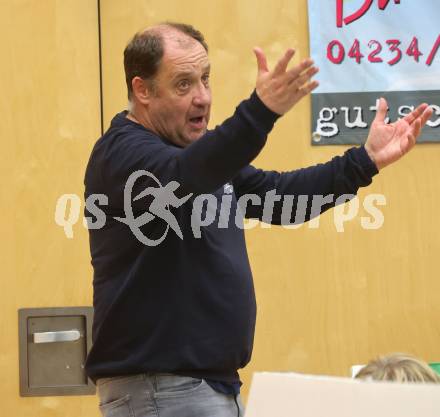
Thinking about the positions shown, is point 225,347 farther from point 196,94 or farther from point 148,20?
point 148,20

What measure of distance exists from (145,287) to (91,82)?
1.50m

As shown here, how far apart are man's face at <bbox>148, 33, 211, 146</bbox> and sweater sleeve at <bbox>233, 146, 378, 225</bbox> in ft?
0.94

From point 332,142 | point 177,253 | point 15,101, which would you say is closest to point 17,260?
point 15,101

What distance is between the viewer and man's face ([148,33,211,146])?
2.18 metres

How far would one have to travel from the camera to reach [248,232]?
11.0ft

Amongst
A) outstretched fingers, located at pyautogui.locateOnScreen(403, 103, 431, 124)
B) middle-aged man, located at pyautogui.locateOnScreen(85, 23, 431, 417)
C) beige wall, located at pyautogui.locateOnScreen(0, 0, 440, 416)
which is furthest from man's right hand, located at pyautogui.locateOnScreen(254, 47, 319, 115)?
beige wall, located at pyautogui.locateOnScreen(0, 0, 440, 416)

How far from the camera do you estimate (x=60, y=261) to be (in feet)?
10.9

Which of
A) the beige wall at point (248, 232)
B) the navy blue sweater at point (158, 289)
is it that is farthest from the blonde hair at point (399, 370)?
the beige wall at point (248, 232)

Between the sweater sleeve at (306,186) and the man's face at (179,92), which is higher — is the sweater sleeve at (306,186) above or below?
below

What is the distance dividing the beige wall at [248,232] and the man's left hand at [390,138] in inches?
43.8

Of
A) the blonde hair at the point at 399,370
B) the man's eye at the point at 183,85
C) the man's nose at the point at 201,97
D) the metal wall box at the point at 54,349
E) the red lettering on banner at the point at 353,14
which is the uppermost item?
the red lettering on banner at the point at 353,14

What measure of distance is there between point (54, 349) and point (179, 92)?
1.49 m

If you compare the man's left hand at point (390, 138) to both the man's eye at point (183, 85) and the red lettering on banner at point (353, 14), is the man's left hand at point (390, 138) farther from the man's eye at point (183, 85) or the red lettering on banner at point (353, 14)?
the red lettering on banner at point (353, 14)

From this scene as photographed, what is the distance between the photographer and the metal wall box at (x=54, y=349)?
3.31m
